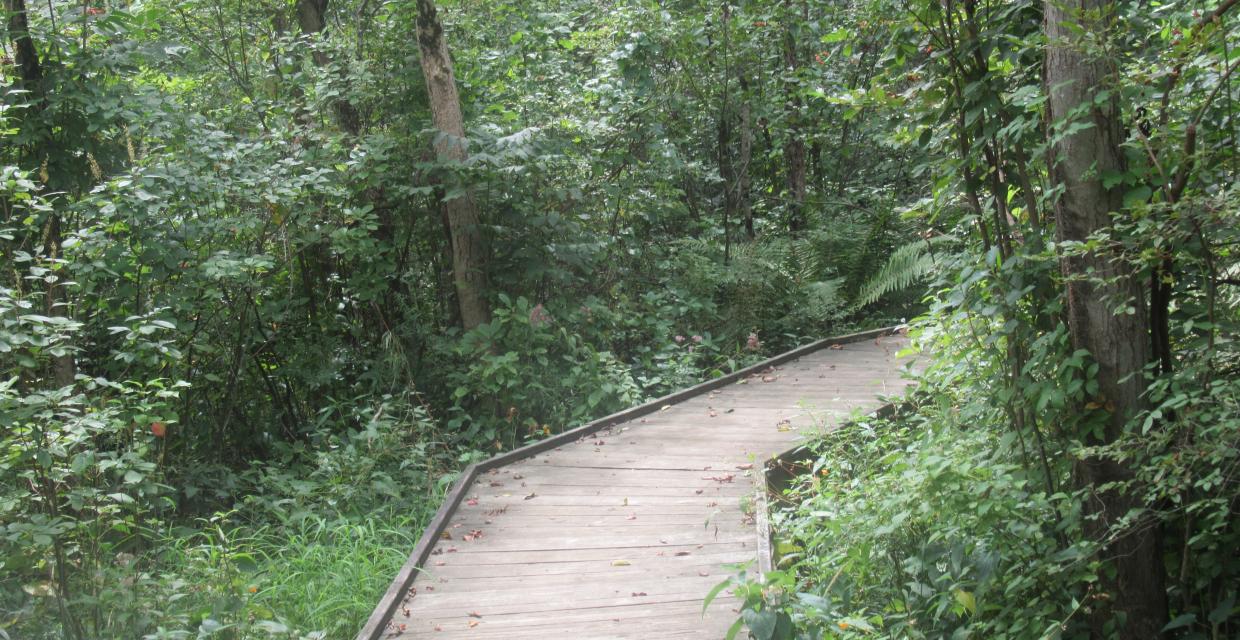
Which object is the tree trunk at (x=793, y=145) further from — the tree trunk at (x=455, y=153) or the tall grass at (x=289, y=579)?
the tall grass at (x=289, y=579)

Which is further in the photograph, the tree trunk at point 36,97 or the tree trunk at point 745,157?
the tree trunk at point 745,157

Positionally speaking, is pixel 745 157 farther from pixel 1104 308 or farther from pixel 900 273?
pixel 1104 308

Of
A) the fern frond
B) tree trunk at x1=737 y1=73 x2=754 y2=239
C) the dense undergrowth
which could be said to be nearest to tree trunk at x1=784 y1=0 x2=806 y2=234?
the dense undergrowth

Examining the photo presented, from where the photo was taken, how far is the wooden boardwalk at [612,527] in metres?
4.13

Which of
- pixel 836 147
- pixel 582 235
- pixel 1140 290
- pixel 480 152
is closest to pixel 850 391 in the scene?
pixel 582 235

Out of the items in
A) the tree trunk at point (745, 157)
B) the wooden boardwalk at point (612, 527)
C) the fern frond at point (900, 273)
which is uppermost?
the tree trunk at point (745, 157)

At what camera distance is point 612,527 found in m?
5.19

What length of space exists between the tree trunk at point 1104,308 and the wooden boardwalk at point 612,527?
1526 millimetres

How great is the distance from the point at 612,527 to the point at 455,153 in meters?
3.69

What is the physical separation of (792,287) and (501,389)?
165 inches

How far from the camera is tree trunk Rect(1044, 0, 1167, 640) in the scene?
3.11 m

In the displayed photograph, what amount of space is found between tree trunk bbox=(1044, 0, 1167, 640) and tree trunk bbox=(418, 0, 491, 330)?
512cm

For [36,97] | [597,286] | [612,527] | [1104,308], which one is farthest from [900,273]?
[36,97]

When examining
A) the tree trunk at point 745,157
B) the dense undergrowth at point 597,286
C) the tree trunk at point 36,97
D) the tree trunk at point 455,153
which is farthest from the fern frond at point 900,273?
the tree trunk at point 36,97
